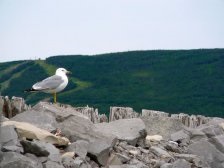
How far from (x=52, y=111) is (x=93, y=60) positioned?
44.8 m

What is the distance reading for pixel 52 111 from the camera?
12.0 metres

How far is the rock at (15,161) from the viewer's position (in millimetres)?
9016

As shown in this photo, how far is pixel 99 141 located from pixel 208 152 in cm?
273

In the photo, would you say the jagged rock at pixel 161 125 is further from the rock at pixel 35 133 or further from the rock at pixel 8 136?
the rock at pixel 8 136

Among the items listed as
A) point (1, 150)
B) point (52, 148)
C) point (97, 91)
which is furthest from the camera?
point (97, 91)

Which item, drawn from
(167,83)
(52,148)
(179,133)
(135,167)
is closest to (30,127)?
(52,148)

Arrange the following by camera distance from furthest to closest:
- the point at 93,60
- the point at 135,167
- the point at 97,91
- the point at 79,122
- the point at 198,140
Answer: the point at 93,60 < the point at 97,91 < the point at 198,140 < the point at 79,122 < the point at 135,167

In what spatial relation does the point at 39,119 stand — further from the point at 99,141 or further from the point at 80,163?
the point at 80,163

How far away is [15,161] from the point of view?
29.6ft

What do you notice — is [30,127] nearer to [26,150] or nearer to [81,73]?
[26,150]

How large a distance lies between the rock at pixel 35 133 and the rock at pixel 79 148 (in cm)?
16

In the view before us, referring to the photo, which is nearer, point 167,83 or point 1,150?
point 1,150

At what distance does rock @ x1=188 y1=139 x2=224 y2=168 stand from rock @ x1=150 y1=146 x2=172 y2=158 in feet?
2.31

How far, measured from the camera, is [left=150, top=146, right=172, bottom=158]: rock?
39.5 feet
